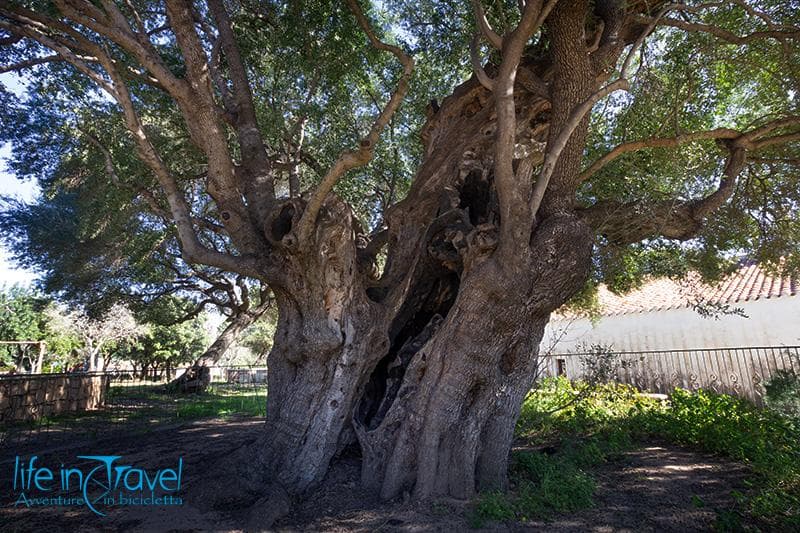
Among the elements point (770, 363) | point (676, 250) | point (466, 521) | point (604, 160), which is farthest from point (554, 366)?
point (466, 521)

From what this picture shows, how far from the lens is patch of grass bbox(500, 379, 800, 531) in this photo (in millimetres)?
3879

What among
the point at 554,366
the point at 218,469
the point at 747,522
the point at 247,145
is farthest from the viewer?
the point at 554,366

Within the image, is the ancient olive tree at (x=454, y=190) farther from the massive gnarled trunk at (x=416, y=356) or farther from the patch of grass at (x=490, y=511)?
the patch of grass at (x=490, y=511)

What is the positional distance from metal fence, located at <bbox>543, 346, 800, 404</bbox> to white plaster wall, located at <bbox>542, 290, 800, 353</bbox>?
1.18 meters

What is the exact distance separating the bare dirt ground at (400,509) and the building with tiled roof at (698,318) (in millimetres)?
4143

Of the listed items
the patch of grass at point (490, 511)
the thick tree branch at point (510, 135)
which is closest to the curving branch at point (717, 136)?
the thick tree branch at point (510, 135)

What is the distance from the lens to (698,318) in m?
12.8

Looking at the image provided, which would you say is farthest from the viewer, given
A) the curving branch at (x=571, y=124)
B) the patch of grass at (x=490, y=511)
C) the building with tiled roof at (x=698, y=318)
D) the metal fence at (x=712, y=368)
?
the building with tiled roof at (x=698, y=318)

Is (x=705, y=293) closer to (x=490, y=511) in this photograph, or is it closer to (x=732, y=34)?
(x=732, y=34)

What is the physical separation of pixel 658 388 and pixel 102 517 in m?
12.2

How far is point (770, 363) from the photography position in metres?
9.23

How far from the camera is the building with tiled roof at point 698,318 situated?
11000 millimetres

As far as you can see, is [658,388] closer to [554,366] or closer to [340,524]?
[554,366]

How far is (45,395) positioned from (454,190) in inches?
440
